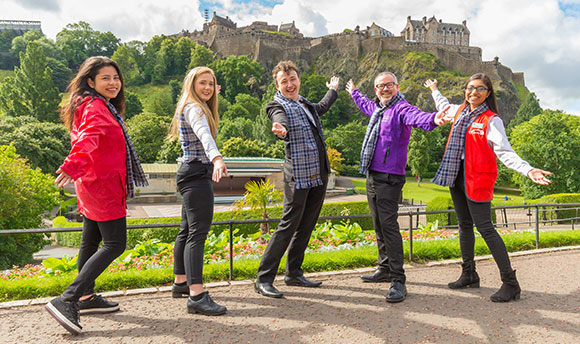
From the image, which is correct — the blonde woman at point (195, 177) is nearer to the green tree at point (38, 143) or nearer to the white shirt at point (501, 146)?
the white shirt at point (501, 146)

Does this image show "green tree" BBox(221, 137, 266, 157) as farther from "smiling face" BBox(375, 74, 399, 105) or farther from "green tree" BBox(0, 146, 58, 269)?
"smiling face" BBox(375, 74, 399, 105)

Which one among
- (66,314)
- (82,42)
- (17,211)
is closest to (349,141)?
(17,211)

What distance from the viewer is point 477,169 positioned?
3646 millimetres

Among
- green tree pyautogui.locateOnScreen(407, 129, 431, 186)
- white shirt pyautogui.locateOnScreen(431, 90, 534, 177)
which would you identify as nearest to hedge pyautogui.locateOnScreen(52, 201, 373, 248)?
white shirt pyautogui.locateOnScreen(431, 90, 534, 177)

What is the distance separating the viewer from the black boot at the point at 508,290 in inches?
138

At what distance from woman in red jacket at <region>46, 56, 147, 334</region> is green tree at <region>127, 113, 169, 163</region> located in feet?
155

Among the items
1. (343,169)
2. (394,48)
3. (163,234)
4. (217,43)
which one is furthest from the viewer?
(217,43)

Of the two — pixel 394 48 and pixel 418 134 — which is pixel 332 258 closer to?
pixel 418 134

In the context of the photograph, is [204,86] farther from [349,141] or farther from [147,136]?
[349,141]

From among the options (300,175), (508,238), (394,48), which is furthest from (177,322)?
(394,48)

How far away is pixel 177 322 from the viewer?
301cm

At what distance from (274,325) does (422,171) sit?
159 ft

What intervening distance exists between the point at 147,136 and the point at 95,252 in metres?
48.9

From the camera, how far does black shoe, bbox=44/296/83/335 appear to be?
108 inches
